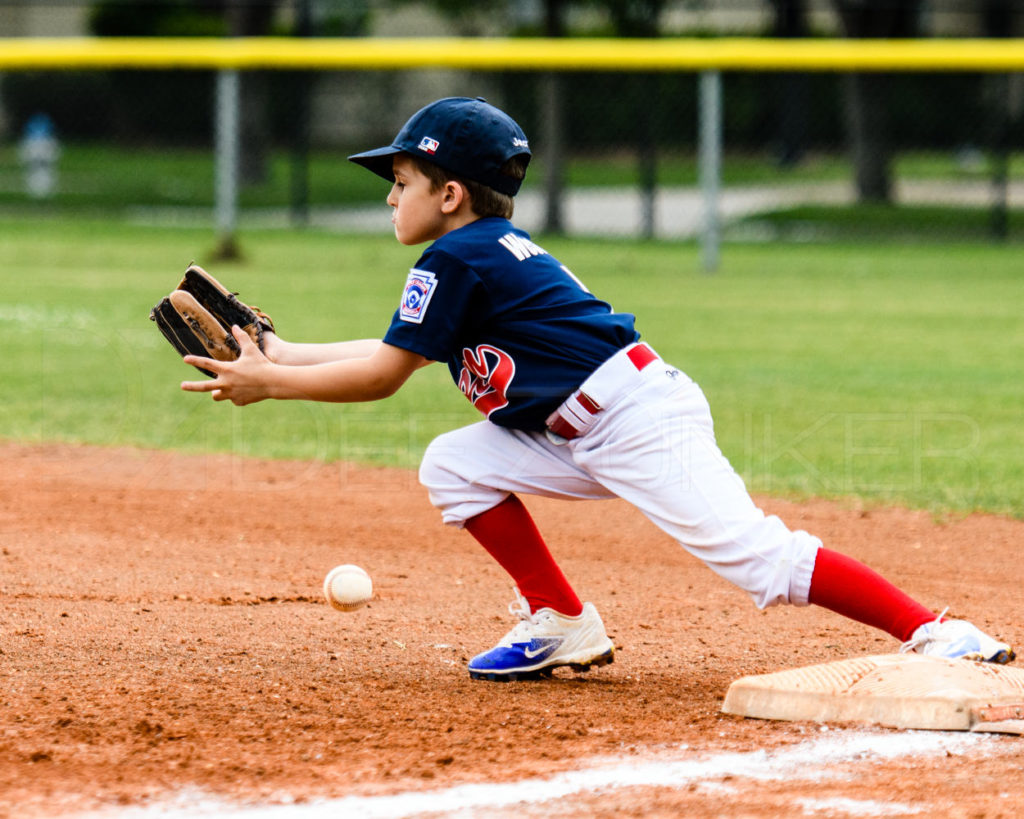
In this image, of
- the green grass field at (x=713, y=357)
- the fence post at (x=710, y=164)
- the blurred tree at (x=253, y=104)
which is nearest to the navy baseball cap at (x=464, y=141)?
the green grass field at (x=713, y=357)

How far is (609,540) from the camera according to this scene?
4.80 metres

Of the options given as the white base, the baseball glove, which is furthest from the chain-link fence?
the white base

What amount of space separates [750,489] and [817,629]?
6.15 ft

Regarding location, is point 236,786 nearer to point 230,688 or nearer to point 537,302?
point 230,688

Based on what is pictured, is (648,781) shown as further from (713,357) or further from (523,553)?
(713,357)

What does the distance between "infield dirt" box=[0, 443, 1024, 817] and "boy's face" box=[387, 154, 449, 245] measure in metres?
1.01

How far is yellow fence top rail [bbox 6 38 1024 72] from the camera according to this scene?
13117mm

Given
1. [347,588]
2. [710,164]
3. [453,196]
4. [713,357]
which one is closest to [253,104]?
[710,164]

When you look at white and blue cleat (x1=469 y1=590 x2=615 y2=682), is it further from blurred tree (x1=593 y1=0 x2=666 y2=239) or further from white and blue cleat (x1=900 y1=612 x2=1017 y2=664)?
blurred tree (x1=593 y1=0 x2=666 y2=239)

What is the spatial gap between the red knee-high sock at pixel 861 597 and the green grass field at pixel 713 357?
242 centimetres

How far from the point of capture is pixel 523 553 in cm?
317

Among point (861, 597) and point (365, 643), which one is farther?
point (365, 643)

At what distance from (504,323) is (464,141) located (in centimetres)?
39

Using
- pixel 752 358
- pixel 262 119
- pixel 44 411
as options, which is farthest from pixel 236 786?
pixel 262 119
